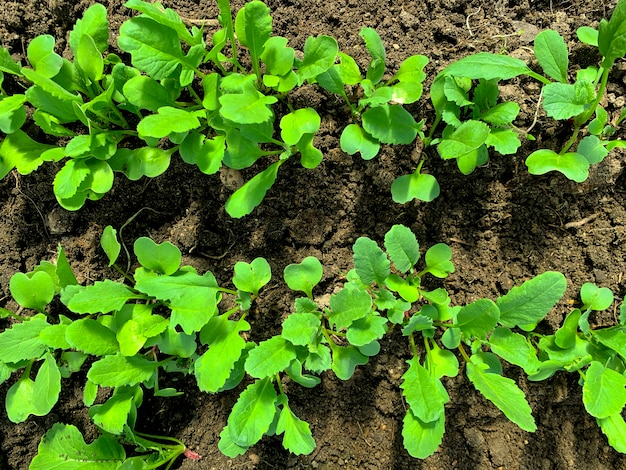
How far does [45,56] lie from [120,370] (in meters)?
0.94

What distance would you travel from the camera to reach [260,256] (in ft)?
5.62

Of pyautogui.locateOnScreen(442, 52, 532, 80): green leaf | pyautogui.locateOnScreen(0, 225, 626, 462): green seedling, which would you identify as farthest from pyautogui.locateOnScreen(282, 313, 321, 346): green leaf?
pyautogui.locateOnScreen(442, 52, 532, 80): green leaf

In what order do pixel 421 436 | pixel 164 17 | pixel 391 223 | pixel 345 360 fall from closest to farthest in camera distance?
pixel 164 17
pixel 421 436
pixel 345 360
pixel 391 223

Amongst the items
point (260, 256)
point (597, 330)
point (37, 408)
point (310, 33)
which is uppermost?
point (310, 33)

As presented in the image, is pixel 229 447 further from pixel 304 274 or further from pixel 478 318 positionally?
pixel 478 318

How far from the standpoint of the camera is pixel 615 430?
1510 mm

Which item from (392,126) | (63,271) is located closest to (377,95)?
(392,126)

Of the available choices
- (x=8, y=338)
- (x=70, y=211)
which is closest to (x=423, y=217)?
(x=70, y=211)

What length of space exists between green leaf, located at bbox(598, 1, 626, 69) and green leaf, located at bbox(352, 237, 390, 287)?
0.81 m

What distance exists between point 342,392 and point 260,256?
0.51 m

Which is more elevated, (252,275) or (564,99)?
(564,99)

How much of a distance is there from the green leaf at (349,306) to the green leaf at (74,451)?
2.68 ft

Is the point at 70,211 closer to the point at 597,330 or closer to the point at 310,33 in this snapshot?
the point at 310,33

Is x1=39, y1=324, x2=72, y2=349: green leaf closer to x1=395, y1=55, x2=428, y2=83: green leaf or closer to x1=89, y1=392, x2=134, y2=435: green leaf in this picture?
x1=89, y1=392, x2=134, y2=435: green leaf
